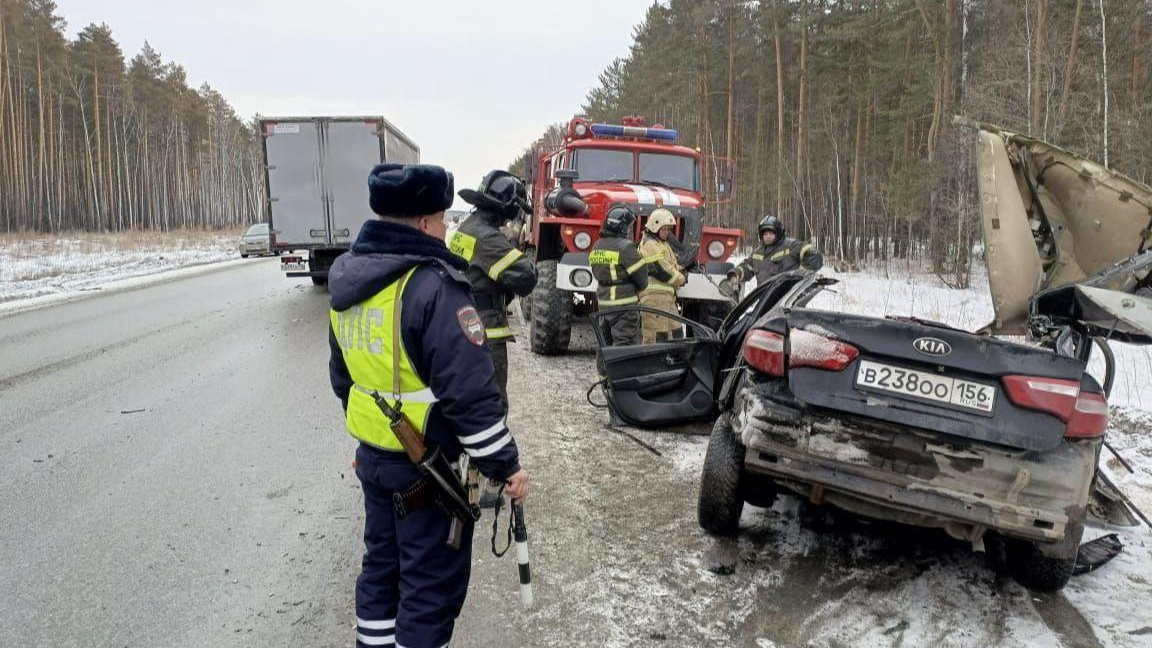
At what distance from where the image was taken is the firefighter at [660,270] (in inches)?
258

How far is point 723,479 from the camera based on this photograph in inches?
135

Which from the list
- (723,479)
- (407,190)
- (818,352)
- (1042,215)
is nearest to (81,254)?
(723,479)

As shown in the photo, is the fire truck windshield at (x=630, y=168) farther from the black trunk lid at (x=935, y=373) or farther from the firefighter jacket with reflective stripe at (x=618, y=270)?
the black trunk lid at (x=935, y=373)

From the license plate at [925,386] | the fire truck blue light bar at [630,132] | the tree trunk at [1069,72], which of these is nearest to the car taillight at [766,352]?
the license plate at [925,386]

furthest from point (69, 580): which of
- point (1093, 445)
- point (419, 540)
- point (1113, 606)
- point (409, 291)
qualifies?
point (1113, 606)

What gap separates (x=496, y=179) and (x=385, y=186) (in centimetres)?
236

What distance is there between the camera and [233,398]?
6277 millimetres

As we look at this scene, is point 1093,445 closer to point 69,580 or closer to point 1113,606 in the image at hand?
point 1113,606

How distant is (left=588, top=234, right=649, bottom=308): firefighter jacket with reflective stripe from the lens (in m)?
6.37

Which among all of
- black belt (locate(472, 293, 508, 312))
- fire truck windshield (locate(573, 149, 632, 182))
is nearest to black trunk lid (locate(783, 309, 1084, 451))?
black belt (locate(472, 293, 508, 312))

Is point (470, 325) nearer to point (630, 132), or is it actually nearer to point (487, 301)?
point (487, 301)

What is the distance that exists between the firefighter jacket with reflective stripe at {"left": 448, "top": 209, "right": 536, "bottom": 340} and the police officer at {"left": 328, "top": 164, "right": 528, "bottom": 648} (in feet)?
6.66

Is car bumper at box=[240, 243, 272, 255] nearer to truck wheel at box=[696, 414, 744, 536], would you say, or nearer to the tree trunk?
the tree trunk

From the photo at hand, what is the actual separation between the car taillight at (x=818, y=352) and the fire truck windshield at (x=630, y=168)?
6535mm
